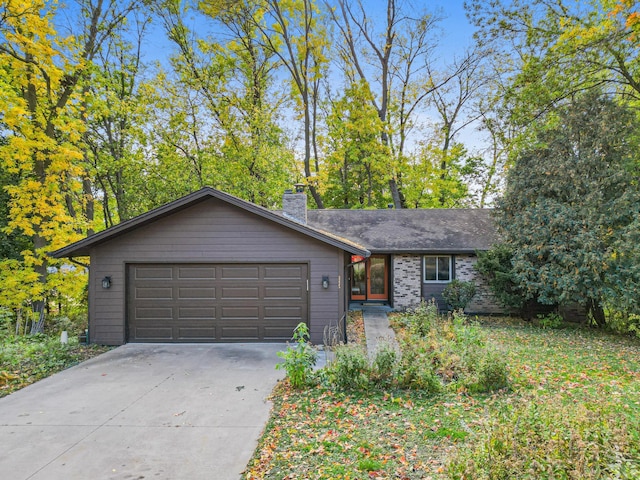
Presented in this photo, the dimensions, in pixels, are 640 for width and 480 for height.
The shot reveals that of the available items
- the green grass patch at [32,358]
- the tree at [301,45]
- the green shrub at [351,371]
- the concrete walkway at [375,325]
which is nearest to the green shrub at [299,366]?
the green shrub at [351,371]

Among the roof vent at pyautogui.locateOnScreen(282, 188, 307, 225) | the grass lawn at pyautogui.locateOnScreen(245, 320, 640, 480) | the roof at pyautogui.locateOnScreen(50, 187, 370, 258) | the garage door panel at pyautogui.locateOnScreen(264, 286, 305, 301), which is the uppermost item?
the roof vent at pyautogui.locateOnScreen(282, 188, 307, 225)

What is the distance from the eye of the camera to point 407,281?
13.9 meters

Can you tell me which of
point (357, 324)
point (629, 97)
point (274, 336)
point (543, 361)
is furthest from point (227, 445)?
point (629, 97)

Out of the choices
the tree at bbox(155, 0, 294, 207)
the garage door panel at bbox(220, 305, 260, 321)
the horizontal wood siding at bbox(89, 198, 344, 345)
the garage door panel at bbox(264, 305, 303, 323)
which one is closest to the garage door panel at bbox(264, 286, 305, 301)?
the garage door panel at bbox(264, 305, 303, 323)

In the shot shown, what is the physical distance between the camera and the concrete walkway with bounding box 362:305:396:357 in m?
8.60

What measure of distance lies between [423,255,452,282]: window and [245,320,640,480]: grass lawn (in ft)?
22.1

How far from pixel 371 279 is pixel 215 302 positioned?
7.37 metres

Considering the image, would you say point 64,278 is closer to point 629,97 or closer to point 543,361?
point 543,361

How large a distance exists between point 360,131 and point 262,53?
721cm

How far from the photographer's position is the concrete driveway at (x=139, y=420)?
3.71 m

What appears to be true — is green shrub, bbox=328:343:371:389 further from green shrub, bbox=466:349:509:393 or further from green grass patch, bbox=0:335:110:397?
green grass patch, bbox=0:335:110:397

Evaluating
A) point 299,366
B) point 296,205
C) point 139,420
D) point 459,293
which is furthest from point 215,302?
point 459,293

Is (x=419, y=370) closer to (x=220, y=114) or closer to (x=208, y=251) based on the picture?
(x=208, y=251)

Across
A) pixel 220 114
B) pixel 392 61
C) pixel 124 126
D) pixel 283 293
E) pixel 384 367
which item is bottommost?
pixel 384 367
